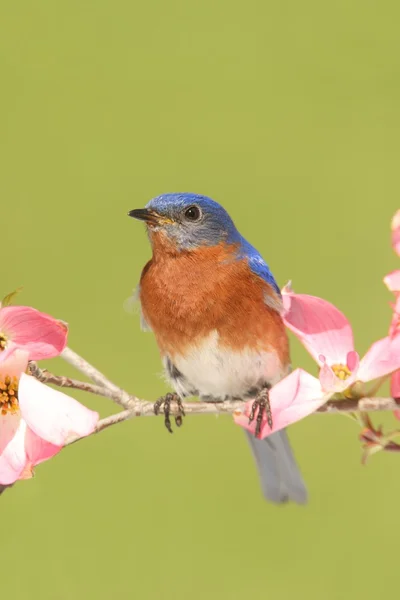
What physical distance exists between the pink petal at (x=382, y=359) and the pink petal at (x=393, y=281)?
32mm

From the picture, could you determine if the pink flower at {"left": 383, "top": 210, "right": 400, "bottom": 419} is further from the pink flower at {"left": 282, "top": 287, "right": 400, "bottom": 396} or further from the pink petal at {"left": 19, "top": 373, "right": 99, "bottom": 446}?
the pink petal at {"left": 19, "top": 373, "right": 99, "bottom": 446}

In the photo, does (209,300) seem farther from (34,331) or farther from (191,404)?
(34,331)

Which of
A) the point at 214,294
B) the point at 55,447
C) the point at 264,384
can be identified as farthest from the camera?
the point at 264,384

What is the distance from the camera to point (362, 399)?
0.54 metres

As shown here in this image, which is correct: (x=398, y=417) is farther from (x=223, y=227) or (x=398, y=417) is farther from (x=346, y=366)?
(x=223, y=227)

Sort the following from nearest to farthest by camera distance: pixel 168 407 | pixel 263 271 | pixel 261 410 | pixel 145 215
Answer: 1. pixel 261 410
2. pixel 168 407
3. pixel 145 215
4. pixel 263 271

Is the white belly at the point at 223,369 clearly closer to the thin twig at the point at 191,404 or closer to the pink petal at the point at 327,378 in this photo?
the thin twig at the point at 191,404

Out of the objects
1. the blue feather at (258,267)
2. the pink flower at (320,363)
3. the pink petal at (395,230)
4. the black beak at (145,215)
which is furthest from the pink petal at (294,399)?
the blue feather at (258,267)

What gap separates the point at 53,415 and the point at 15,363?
0.17 ft

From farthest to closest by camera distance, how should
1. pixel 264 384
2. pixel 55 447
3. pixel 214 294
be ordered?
pixel 264 384
pixel 214 294
pixel 55 447

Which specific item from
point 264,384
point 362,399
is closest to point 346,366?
point 362,399

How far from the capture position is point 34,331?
1.73ft

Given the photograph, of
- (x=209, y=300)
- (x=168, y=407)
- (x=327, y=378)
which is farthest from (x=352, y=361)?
(x=209, y=300)

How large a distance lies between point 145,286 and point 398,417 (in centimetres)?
46
